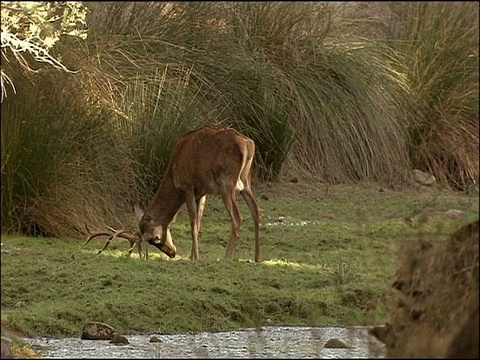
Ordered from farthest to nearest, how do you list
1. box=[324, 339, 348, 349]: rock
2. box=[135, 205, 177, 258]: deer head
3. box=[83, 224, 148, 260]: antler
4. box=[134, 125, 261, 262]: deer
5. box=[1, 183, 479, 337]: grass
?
1. box=[134, 125, 261, 262]: deer
2. box=[135, 205, 177, 258]: deer head
3. box=[83, 224, 148, 260]: antler
4. box=[1, 183, 479, 337]: grass
5. box=[324, 339, 348, 349]: rock

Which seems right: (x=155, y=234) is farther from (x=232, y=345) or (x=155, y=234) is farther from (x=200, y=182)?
(x=232, y=345)

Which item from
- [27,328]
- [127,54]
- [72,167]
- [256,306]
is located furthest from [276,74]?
[27,328]

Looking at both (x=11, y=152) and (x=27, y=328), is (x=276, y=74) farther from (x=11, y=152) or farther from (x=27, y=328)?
(x=27, y=328)

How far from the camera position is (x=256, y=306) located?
29.0 ft

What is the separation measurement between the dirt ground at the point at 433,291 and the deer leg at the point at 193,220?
4.30m

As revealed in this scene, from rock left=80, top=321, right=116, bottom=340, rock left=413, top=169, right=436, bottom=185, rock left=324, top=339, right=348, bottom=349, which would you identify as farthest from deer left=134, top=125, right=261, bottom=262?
rock left=413, top=169, right=436, bottom=185

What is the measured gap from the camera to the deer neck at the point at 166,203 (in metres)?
11.3

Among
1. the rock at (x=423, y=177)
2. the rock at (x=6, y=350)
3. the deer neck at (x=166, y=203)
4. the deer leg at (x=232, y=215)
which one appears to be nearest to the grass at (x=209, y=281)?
the deer leg at (x=232, y=215)

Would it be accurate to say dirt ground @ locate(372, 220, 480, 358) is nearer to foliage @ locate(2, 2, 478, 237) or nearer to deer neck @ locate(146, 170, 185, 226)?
deer neck @ locate(146, 170, 185, 226)

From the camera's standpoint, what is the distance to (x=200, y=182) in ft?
37.0

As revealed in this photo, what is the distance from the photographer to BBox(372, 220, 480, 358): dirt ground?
6.00m

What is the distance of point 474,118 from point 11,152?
797 cm

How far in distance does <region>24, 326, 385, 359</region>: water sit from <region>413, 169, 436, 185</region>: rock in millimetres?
8271

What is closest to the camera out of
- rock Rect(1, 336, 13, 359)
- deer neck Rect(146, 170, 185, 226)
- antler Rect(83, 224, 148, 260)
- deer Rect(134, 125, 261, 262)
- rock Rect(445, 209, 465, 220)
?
rock Rect(1, 336, 13, 359)
